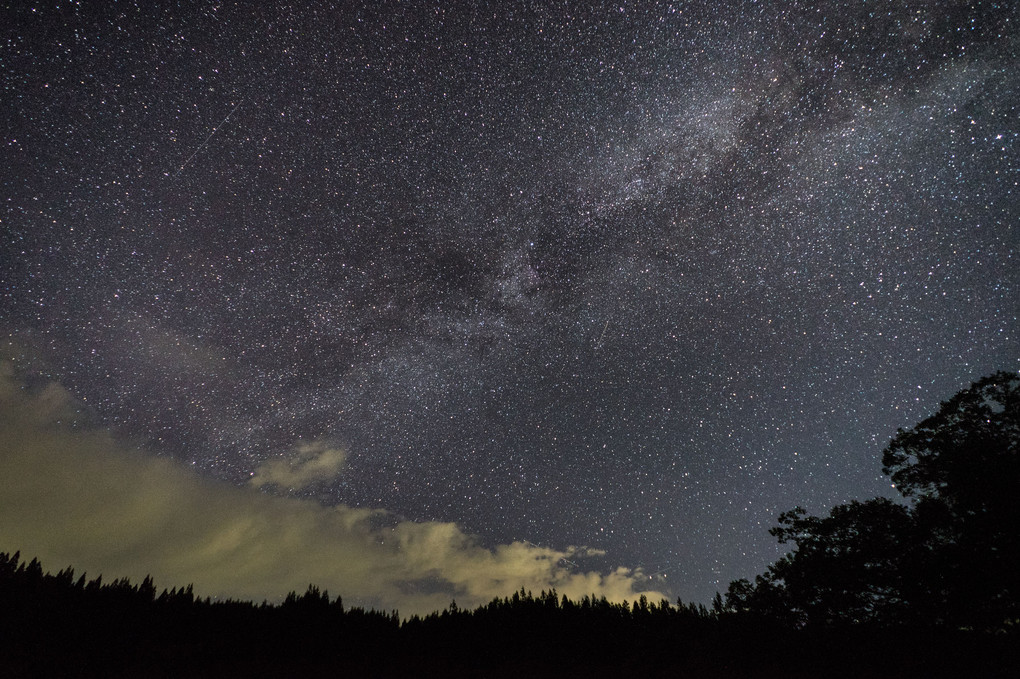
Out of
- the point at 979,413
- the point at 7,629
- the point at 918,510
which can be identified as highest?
the point at 979,413

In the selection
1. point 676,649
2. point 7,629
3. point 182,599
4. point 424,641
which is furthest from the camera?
point 182,599

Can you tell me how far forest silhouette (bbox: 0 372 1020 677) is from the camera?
11.8 meters

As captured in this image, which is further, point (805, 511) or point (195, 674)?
point (805, 511)

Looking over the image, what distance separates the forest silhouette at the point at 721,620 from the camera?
38.8 feet

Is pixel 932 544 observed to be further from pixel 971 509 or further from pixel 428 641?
pixel 428 641

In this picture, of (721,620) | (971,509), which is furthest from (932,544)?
(721,620)

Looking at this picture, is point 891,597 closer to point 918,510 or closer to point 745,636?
point 918,510

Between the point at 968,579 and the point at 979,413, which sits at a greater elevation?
the point at 979,413

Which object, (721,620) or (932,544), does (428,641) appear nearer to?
(721,620)

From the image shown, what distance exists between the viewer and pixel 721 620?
15.1m

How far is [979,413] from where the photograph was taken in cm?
1408

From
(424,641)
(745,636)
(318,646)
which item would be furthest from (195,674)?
(745,636)

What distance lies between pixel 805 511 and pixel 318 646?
1491 cm

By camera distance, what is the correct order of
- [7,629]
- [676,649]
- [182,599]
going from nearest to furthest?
[7,629] → [676,649] → [182,599]
